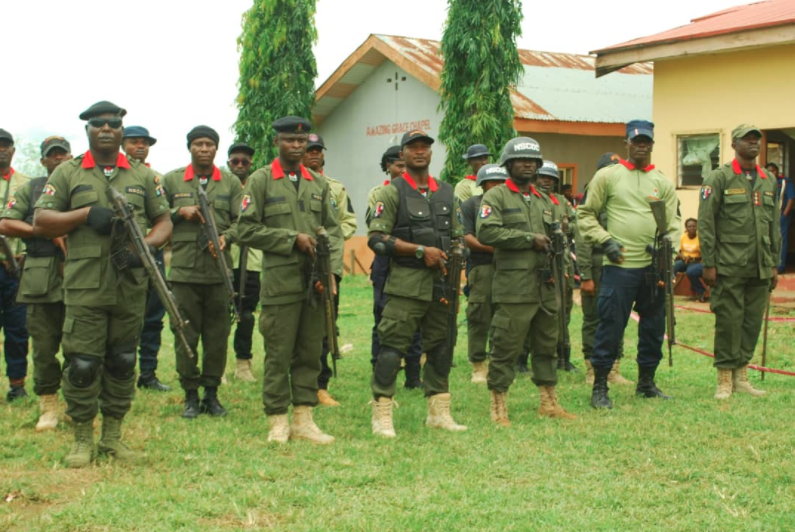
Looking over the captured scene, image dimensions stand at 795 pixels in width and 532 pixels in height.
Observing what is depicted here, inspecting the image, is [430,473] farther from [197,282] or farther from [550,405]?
[197,282]

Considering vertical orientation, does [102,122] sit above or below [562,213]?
above

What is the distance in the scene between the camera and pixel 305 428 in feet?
21.2

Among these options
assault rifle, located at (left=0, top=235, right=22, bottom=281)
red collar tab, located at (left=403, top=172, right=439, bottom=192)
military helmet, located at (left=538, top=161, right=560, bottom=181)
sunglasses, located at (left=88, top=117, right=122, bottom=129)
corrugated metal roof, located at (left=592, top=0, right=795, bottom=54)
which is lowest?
assault rifle, located at (left=0, top=235, right=22, bottom=281)

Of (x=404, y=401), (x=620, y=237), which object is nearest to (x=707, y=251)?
(x=620, y=237)

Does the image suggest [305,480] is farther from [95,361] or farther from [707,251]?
[707,251]

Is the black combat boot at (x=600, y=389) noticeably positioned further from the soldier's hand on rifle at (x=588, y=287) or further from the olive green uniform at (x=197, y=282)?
the olive green uniform at (x=197, y=282)

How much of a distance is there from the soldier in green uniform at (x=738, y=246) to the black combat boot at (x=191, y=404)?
4.49 metres

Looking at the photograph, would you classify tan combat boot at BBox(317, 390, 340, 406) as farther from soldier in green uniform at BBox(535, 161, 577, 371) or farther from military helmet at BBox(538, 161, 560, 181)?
military helmet at BBox(538, 161, 560, 181)

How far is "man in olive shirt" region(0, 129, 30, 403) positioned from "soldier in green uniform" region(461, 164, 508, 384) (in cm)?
396

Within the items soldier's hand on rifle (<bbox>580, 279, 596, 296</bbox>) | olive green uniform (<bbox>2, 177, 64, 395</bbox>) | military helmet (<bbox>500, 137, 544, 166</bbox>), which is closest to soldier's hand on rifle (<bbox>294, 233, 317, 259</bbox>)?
military helmet (<bbox>500, 137, 544, 166</bbox>)

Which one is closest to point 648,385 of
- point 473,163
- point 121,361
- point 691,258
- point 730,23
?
point 473,163

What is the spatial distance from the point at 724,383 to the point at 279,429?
4.04 meters

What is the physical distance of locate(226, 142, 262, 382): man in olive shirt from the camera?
876 cm

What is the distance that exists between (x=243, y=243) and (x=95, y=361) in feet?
4.32
